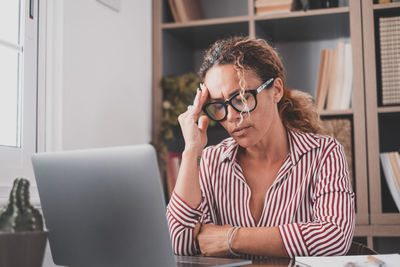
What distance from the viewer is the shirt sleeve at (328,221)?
4.08 feet

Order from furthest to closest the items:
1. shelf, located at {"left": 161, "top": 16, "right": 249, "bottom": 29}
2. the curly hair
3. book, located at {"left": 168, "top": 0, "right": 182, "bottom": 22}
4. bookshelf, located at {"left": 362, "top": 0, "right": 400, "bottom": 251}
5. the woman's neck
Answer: book, located at {"left": 168, "top": 0, "right": 182, "bottom": 22} < shelf, located at {"left": 161, "top": 16, "right": 249, "bottom": 29} < bookshelf, located at {"left": 362, "top": 0, "right": 400, "bottom": 251} < the woman's neck < the curly hair

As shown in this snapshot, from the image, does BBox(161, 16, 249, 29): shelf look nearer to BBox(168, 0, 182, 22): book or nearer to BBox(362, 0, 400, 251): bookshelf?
BBox(168, 0, 182, 22): book

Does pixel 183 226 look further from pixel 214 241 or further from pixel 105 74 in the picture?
pixel 105 74

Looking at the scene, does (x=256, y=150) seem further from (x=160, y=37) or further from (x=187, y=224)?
(x=160, y=37)

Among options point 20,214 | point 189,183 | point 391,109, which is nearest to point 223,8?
point 391,109

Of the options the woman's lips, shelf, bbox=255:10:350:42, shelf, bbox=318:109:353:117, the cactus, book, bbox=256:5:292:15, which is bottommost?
the cactus

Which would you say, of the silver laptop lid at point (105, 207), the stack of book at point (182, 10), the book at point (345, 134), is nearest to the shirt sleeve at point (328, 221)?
the silver laptop lid at point (105, 207)

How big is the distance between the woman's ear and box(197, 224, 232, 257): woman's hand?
0.48 meters

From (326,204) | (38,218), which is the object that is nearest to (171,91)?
(326,204)

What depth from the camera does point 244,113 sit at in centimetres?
143

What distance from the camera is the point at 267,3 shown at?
2.40 metres

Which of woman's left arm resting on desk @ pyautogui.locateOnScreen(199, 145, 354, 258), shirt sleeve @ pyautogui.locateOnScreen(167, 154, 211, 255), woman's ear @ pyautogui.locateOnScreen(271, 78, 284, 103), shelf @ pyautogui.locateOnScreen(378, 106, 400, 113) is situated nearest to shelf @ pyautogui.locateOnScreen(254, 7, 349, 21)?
shelf @ pyautogui.locateOnScreen(378, 106, 400, 113)

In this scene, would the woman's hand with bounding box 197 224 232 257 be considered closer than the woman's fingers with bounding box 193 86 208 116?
Yes

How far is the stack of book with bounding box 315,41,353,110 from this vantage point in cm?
231
